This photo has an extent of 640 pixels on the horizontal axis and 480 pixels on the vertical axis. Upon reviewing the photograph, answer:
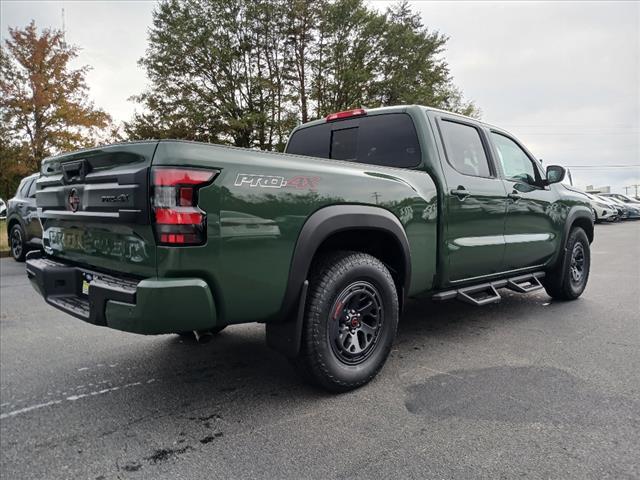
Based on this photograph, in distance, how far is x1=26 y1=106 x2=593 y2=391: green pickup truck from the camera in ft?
7.26

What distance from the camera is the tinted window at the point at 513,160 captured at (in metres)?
4.44

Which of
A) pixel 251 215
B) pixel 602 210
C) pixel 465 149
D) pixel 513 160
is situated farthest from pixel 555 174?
pixel 602 210

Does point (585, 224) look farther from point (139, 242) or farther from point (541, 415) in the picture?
point (139, 242)

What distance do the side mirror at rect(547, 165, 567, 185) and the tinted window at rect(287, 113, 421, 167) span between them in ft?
6.61

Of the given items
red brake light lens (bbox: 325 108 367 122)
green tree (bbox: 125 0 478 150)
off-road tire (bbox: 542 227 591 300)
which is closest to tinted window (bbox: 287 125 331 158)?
red brake light lens (bbox: 325 108 367 122)

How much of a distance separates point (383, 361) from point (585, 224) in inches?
152

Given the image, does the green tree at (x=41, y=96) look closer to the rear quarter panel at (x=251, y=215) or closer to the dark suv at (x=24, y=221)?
the dark suv at (x=24, y=221)

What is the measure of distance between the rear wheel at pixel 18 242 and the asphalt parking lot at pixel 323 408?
6039mm

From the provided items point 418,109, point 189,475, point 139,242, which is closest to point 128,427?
point 189,475

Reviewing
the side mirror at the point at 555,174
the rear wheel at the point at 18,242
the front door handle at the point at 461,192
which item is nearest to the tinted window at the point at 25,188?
the rear wheel at the point at 18,242

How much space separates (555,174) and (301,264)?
342 centimetres

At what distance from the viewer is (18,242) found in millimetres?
9648

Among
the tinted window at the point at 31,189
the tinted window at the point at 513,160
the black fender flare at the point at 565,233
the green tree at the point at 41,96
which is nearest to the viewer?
the tinted window at the point at 513,160

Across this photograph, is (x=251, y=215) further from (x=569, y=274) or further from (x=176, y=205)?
(x=569, y=274)
